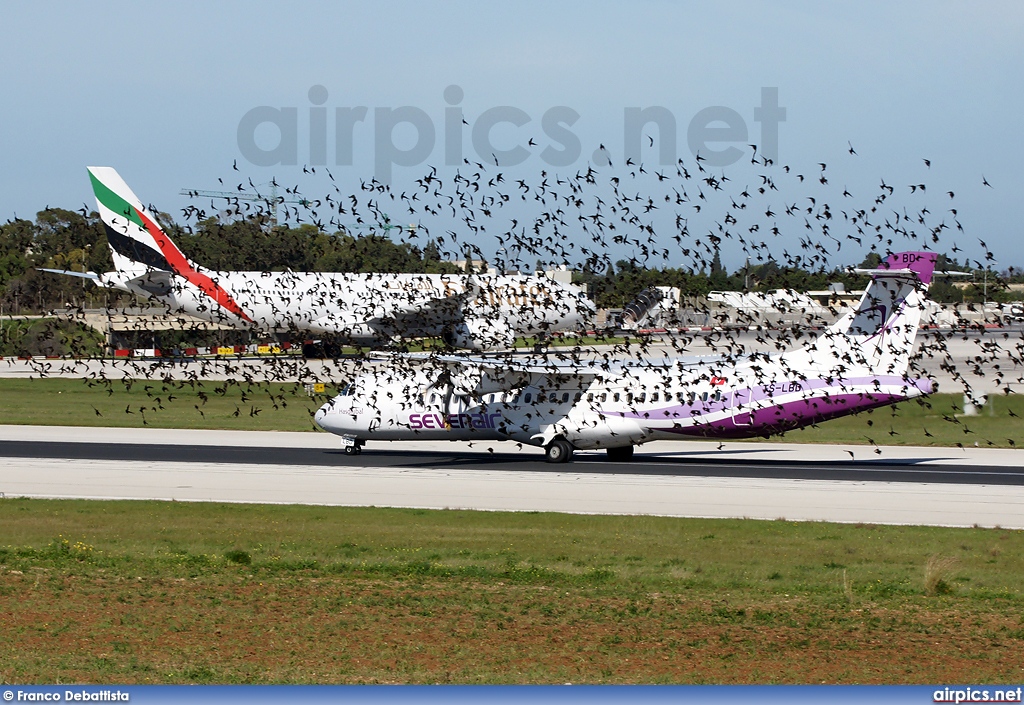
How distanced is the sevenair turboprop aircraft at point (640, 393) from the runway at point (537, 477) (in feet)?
3.91

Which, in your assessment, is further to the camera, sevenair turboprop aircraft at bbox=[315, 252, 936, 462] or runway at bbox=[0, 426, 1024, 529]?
sevenair turboprop aircraft at bbox=[315, 252, 936, 462]

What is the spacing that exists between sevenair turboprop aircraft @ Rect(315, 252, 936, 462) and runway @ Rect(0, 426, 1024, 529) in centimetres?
119

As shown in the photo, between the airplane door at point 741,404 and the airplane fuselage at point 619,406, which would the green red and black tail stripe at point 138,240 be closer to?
the airplane fuselage at point 619,406

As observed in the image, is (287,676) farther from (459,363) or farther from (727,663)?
(459,363)

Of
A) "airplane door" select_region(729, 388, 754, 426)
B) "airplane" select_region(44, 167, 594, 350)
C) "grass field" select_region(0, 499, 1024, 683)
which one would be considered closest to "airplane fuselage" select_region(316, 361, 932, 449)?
"airplane door" select_region(729, 388, 754, 426)

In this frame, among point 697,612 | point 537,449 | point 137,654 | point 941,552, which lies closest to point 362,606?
point 137,654

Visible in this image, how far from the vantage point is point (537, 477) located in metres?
33.8

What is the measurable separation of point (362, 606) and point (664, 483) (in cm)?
1670

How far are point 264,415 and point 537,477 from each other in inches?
926

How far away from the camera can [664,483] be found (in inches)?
1267

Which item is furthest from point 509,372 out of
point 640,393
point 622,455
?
point 622,455

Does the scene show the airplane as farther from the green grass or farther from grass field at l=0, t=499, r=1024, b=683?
grass field at l=0, t=499, r=1024, b=683

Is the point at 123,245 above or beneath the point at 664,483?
above

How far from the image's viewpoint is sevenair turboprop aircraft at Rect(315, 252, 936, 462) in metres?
33.1
